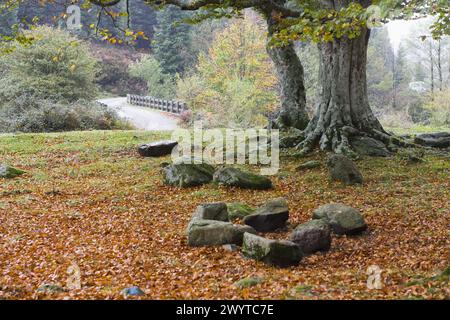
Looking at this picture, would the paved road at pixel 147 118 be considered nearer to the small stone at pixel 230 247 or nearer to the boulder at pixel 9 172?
the boulder at pixel 9 172

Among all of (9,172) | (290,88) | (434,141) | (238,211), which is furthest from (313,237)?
(434,141)

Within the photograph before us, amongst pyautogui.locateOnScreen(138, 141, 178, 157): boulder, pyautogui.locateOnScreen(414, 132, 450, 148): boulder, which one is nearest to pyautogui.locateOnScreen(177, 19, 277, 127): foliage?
pyautogui.locateOnScreen(138, 141, 178, 157): boulder

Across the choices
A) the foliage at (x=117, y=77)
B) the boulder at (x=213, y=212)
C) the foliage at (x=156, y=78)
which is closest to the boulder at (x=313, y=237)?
the boulder at (x=213, y=212)

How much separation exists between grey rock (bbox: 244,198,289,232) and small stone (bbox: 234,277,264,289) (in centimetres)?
320

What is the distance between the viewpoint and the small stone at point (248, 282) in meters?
7.30

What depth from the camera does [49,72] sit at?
35875 millimetres

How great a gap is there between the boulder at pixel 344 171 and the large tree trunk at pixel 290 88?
563cm

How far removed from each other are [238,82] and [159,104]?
1467 cm

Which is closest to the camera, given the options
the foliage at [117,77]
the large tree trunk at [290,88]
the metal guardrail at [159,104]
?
the large tree trunk at [290,88]

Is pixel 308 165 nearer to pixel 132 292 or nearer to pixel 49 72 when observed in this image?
pixel 132 292

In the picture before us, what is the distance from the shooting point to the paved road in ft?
127

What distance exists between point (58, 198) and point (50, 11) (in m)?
58.0
